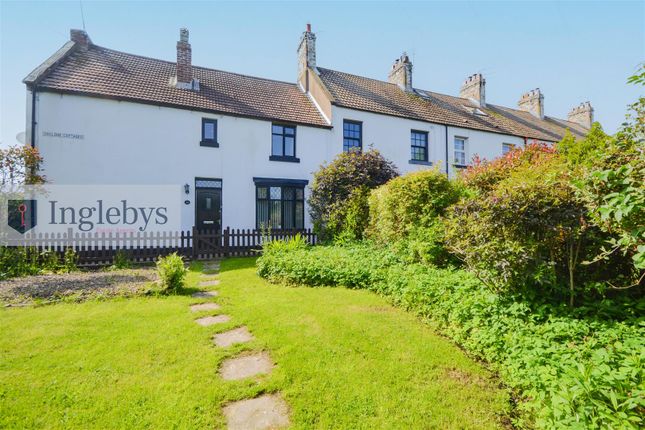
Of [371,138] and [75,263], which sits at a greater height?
[371,138]

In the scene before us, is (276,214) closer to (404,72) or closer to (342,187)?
(342,187)

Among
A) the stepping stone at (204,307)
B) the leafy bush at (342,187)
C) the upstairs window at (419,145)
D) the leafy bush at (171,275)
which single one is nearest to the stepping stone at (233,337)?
the stepping stone at (204,307)

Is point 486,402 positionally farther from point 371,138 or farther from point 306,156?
point 371,138

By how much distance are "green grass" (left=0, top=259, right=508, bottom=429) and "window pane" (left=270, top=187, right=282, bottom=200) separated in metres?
9.91

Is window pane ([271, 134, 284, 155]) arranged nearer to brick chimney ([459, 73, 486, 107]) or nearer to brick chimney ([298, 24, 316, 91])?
brick chimney ([298, 24, 316, 91])

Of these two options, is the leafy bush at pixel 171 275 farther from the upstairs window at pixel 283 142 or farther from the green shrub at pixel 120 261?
the upstairs window at pixel 283 142

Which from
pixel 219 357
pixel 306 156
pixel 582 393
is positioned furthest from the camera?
pixel 306 156

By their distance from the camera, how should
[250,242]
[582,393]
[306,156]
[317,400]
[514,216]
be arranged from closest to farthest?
[582,393] → [317,400] → [514,216] → [250,242] → [306,156]

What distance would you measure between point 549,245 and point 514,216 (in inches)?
26.6

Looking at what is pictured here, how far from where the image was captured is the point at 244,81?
59.6ft

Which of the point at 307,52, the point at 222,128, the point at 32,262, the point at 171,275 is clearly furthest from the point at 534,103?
the point at 32,262

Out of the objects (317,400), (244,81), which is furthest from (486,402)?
(244,81)

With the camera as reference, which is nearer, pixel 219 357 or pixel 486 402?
pixel 486 402

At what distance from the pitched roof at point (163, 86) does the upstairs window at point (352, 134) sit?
1228 millimetres
